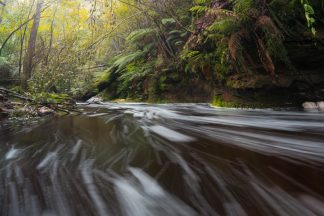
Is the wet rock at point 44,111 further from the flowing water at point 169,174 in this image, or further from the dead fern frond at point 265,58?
the dead fern frond at point 265,58

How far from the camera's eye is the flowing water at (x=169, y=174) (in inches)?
63.5

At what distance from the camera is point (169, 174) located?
2.15 meters

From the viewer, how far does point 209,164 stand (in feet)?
7.67

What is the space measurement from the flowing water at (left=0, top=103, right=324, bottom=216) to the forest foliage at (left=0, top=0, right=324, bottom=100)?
1.93 metres

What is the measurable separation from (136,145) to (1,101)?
5.71 metres

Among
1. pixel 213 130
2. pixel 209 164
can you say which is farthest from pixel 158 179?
pixel 213 130

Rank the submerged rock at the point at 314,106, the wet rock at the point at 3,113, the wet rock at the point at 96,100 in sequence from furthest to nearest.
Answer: the wet rock at the point at 96,100
the wet rock at the point at 3,113
the submerged rock at the point at 314,106

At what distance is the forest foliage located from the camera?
5.59 meters

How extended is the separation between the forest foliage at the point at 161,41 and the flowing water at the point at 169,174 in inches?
75.9

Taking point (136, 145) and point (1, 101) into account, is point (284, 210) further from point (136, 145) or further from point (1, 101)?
point (1, 101)

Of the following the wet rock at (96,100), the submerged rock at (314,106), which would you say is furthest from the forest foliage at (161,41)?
the submerged rock at (314,106)

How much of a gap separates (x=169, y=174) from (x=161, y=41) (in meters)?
9.84

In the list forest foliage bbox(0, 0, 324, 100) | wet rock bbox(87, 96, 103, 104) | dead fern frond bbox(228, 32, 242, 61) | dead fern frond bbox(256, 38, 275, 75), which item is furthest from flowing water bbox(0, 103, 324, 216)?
wet rock bbox(87, 96, 103, 104)

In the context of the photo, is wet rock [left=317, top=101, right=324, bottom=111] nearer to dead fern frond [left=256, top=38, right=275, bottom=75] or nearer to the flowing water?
dead fern frond [left=256, top=38, right=275, bottom=75]
